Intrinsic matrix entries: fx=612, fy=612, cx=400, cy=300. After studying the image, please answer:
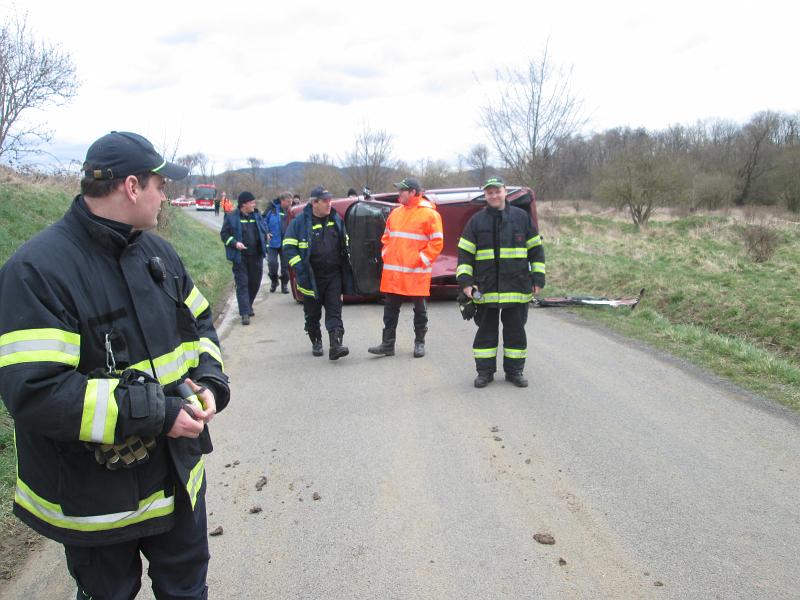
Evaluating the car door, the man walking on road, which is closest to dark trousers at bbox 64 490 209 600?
the car door

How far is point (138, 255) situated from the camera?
6.88 ft

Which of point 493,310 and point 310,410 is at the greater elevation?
point 493,310

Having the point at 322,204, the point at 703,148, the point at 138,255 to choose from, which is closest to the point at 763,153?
the point at 703,148

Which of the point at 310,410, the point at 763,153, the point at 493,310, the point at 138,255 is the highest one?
the point at 763,153

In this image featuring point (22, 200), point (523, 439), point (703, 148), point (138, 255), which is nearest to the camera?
point (138, 255)

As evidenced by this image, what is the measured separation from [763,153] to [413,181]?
52.3 metres

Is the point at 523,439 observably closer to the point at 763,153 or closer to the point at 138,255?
the point at 138,255

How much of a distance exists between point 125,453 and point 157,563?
20.9 inches

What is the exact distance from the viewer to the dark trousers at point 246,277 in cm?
978

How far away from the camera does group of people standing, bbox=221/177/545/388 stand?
609cm

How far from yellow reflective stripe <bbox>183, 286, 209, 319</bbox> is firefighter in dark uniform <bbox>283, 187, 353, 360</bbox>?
192 inches

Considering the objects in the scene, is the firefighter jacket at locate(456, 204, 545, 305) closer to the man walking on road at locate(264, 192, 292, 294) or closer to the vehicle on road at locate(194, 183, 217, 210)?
the man walking on road at locate(264, 192, 292, 294)

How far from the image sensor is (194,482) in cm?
223

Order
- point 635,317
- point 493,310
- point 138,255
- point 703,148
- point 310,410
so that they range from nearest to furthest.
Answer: point 138,255, point 310,410, point 493,310, point 635,317, point 703,148
